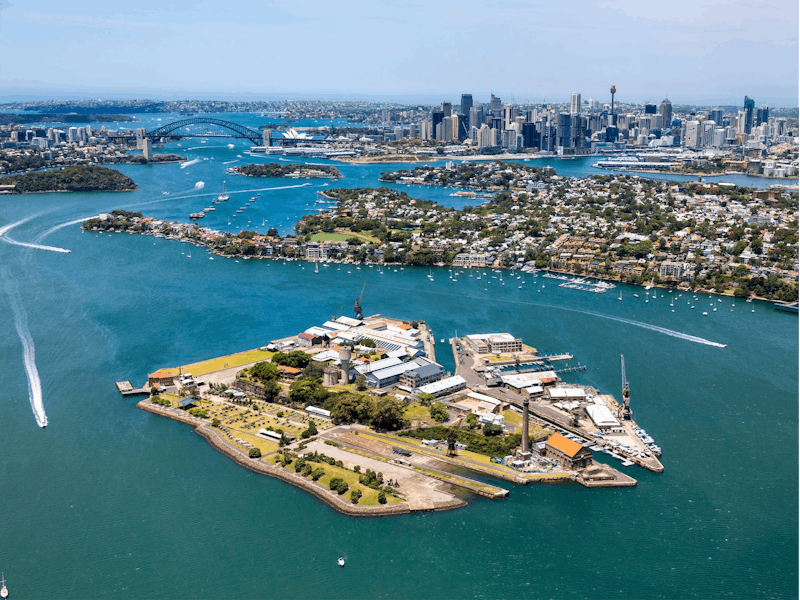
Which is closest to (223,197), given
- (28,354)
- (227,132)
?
(28,354)

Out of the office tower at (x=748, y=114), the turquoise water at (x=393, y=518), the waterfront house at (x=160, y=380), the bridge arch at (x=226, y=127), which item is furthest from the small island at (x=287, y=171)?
the office tower at (x=748, y=114)

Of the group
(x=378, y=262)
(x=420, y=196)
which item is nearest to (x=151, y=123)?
(x=420, y=196)

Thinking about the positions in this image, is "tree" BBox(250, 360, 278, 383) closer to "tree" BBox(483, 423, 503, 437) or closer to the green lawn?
"tree" BBox(483, 423, 503, 437)

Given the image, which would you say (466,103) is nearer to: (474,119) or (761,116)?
(474,119)

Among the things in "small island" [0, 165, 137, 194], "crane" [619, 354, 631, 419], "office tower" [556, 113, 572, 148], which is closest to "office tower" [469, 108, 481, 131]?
"office tower" [556, 113, 572, 148]

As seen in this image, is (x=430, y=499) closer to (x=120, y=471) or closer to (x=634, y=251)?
(x=120, y=471)
